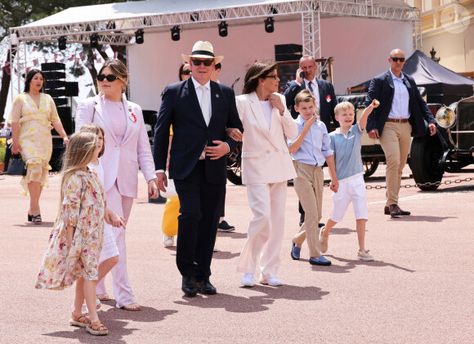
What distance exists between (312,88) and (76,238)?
541cm

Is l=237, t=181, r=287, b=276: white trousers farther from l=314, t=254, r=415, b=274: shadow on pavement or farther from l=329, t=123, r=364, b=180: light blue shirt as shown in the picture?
l=329, t=123, r=364, b=180: light blue shirt

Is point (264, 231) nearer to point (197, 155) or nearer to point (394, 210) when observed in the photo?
point (197, 155)

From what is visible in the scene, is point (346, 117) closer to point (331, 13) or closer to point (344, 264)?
Answer: point (344, 264)

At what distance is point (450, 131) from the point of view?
694 inches

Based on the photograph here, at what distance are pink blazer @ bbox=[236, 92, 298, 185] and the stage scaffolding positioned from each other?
2167 centimetres

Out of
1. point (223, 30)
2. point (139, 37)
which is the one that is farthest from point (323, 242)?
point (139, 37)

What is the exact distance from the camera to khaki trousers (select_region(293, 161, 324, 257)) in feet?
31.8

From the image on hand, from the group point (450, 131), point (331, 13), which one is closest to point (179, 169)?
point (450, 131)

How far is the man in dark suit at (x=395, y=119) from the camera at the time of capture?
13.6 metres

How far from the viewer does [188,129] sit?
8.36 metres

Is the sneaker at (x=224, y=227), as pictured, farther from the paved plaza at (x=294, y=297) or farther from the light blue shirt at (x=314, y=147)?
the light blue shirt at (x=314, y=147)

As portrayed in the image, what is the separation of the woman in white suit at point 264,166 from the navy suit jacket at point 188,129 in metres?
0.36

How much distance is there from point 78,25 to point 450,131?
21158 millimetres

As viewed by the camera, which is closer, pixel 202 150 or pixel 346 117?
pixel 202 150
